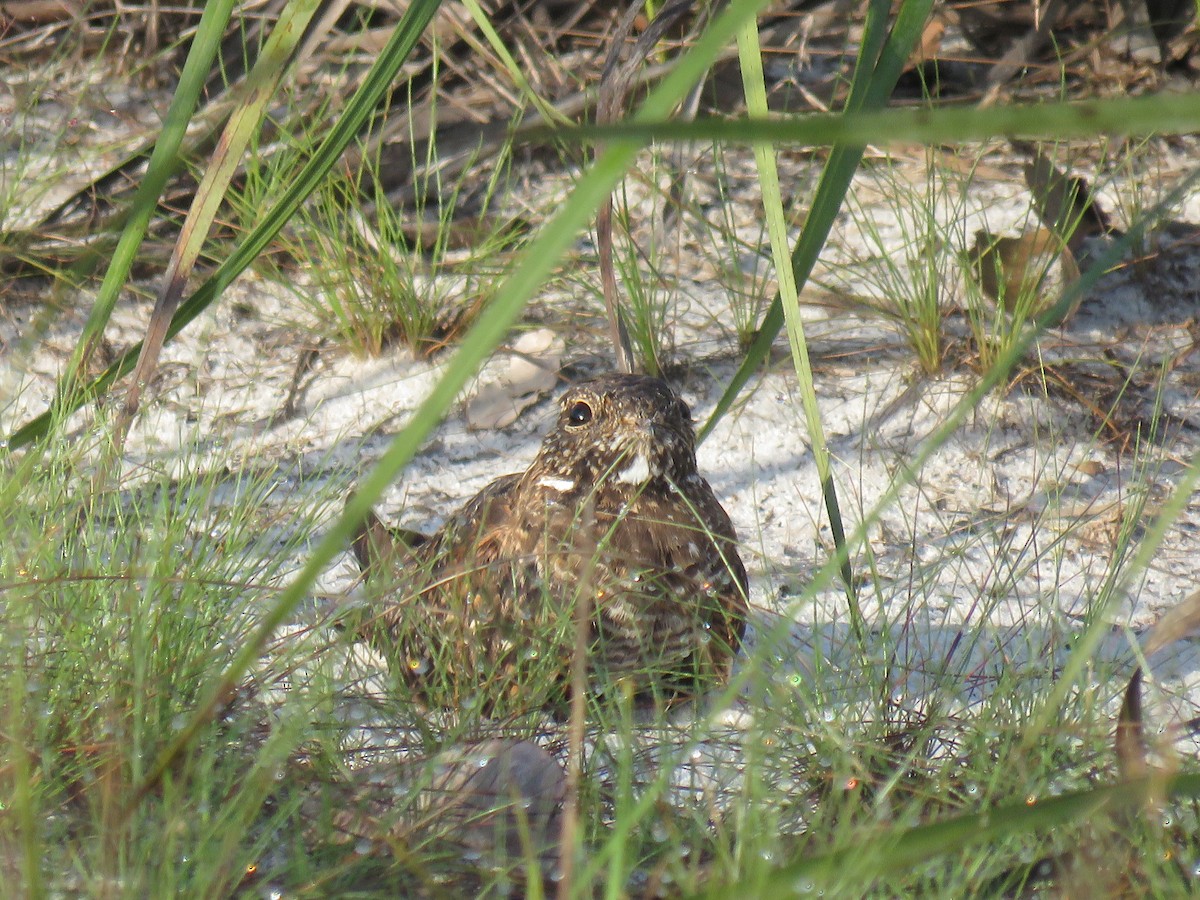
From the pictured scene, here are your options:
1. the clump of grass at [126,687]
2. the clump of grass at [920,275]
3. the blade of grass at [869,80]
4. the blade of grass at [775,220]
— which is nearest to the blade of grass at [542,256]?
the clump of grass at [126,687]

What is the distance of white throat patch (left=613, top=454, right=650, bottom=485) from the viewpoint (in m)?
2.99

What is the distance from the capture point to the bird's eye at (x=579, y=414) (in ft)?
9.99

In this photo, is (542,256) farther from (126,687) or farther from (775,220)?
(126,687)

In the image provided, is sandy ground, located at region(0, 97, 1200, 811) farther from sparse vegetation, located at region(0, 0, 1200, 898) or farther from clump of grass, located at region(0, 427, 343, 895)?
clump of grass, located at region(0, 427, 343, 895)

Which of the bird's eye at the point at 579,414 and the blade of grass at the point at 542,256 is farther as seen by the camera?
the bird's eye at the point at 579,414

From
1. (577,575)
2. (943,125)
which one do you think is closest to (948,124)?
(943,125)

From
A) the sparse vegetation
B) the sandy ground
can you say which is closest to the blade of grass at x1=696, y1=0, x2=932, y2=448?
the sparse vegetation

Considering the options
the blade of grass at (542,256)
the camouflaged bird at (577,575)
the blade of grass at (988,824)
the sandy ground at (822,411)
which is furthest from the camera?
the sandy ground at (822,411)

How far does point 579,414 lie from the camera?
306 centimetres

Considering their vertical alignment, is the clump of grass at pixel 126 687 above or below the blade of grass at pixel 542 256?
below

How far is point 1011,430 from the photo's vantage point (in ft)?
12.3

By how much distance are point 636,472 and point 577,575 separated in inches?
16.0

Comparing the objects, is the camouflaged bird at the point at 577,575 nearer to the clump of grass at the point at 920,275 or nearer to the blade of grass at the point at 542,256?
the clump of grass at the point at 920,275

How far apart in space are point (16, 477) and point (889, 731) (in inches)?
61.5
